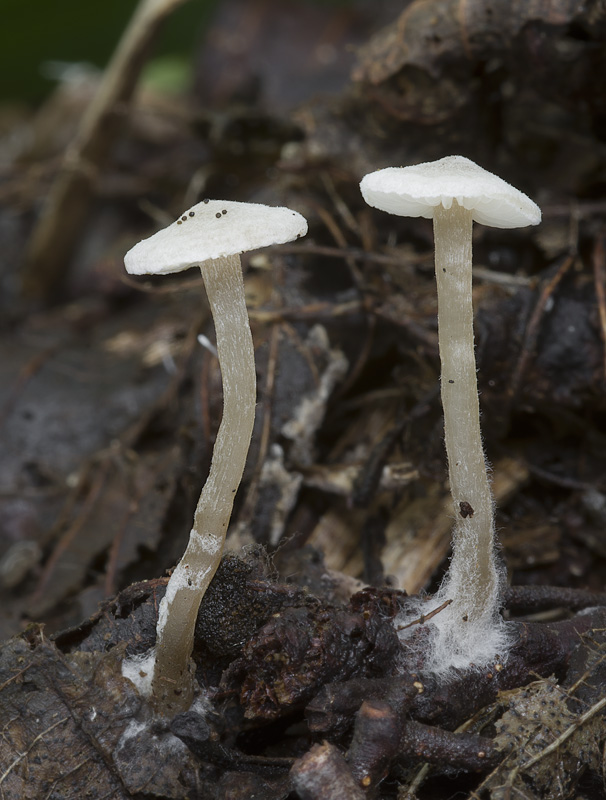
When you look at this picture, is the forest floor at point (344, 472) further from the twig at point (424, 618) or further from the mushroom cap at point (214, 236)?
the mushroom cap at point (214, 236)

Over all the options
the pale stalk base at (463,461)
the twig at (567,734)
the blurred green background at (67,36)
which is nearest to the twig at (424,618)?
the pale stalk base at (463,461)

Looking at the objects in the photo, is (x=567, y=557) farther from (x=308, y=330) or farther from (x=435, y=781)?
(x=308, y=330)

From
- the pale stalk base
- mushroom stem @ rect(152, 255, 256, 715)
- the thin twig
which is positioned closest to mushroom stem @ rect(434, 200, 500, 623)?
the pale stalk base

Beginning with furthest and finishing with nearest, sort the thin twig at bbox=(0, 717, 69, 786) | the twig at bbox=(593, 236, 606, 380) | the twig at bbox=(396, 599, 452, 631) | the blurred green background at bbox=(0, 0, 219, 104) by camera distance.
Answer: the blurred green background at bbox=(0, 0, 219, 104) → the twig at bbox=(593, 236, 606, 380) → the twig at bbox=(396, 599, 452, 631) → the thin twig at bbox=(0, 717, 69, 786)

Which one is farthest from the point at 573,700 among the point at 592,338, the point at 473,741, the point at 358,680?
the point at 592,338

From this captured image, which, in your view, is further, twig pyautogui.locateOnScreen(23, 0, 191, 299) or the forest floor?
twig pyautogui.locateOnScreen(23, 0, 191, 299)

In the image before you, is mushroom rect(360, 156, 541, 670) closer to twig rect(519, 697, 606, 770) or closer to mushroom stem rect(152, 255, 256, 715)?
twig rect(519, 697, 606, 770)
